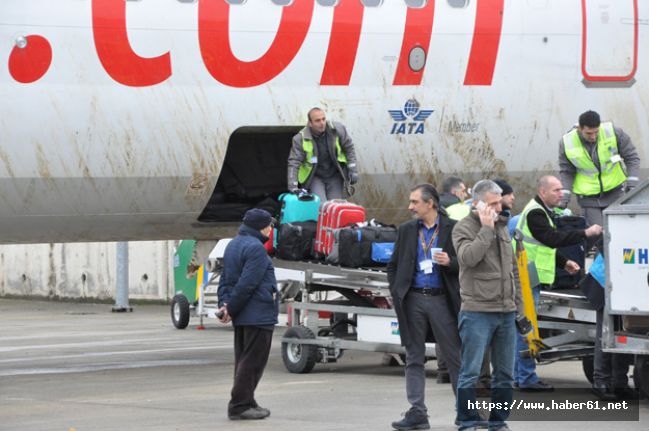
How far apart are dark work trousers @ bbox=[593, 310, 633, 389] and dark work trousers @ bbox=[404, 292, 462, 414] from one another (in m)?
2.09

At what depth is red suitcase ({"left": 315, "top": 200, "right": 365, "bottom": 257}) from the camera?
13227 millimetres

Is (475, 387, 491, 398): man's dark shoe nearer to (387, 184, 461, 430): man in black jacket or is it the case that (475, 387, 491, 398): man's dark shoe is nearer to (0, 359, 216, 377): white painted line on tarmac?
(387, 184, 461, 430): man in black jacket

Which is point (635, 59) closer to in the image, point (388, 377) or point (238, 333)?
point (388, 377)

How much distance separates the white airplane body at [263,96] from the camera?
1327cm

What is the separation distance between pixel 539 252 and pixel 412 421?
298 centimetres

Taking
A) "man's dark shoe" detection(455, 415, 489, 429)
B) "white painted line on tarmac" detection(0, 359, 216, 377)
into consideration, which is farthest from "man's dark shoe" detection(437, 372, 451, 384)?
"white painted line on tarmac" detection(0, 359, 216, 377)

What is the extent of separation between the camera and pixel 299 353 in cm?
1358

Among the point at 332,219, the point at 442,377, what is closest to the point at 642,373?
the point at 442,377

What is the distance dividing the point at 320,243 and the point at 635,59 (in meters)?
4.53

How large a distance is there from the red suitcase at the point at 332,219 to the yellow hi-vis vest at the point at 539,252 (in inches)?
82.5

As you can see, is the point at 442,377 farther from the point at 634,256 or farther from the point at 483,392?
the point at 634,256

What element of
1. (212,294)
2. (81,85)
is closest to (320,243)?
(81,85)

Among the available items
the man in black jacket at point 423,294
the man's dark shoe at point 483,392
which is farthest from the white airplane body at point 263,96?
the man in black jacket at point 423,294

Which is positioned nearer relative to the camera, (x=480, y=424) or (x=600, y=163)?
(x=480, y=424)
